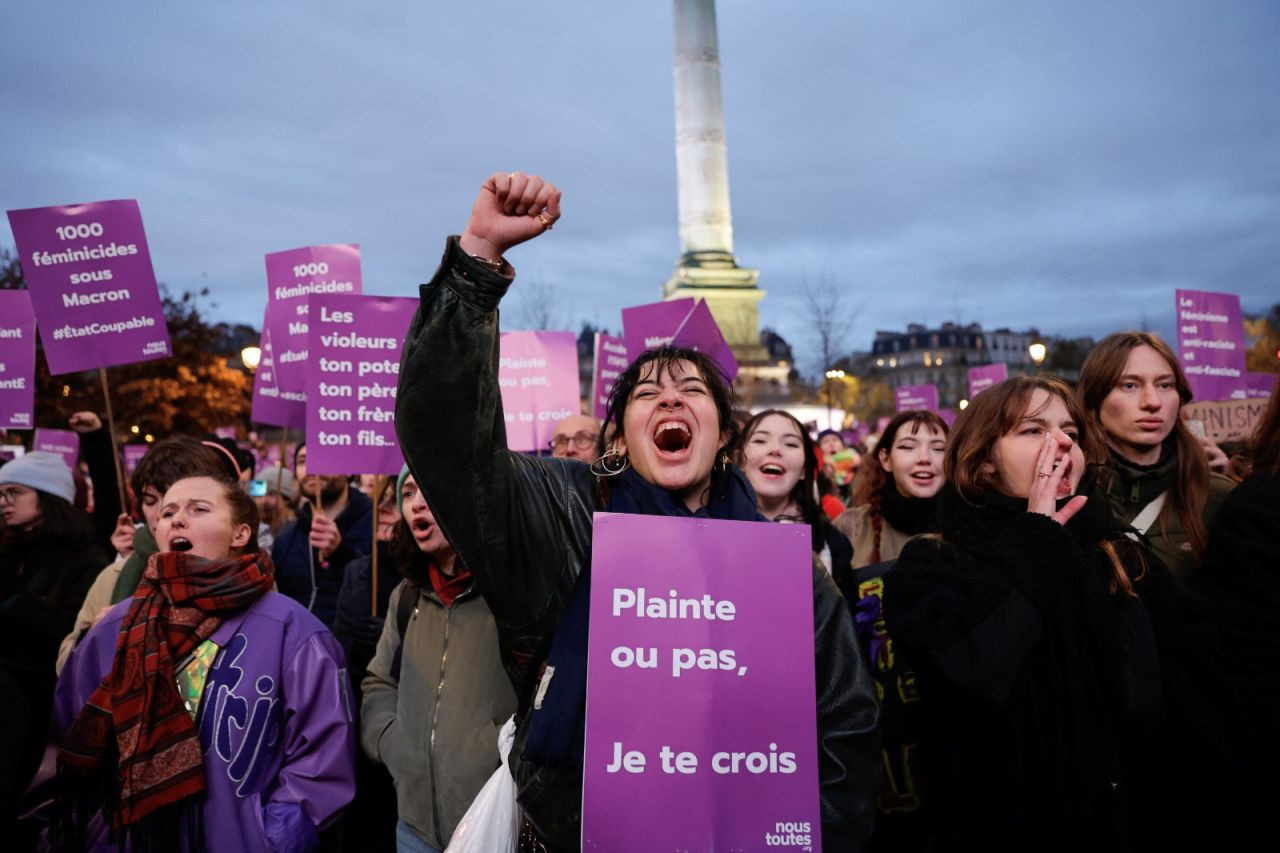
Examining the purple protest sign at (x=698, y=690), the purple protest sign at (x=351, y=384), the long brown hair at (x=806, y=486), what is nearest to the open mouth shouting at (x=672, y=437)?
the purple protest sign at (x=698, y=690)

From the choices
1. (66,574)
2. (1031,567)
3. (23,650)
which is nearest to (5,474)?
(66,574)

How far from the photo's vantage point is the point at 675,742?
5.59ft

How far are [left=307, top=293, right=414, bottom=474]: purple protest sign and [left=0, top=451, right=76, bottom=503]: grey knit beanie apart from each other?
123 centimetres

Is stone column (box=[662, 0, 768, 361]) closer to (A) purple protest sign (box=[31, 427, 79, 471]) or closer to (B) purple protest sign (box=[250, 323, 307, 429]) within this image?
(A) purple protest sign (box=[31, 427, 79, 471])

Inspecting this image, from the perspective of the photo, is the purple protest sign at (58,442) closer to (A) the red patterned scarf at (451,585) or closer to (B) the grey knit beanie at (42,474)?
(B) the grey knit beanie at (42,474)

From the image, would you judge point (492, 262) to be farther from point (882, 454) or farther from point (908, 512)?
point (882, 454)

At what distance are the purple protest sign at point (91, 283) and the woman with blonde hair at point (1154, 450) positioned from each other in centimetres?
498

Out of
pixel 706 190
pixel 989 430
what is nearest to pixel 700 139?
pixel 706 190

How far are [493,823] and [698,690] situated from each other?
1.88 feet

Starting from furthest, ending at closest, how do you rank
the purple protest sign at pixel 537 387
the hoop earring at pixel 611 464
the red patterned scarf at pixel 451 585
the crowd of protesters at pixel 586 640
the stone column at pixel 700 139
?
the stone column at pixel 700 139
the purple protest sign at pixel 537 387
the red patterned scarf at pixel 451 585
the hoop earring at pixel 611 464
the crowd of protesters at pixel 586 640

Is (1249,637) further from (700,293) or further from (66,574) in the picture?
(700,293)

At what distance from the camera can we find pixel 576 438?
19.5 feet

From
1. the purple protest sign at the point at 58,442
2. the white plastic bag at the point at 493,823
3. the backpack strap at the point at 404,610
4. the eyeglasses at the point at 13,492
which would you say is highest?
the purple protest sign at the point at 58,442

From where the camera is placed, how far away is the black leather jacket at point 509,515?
1.73m
